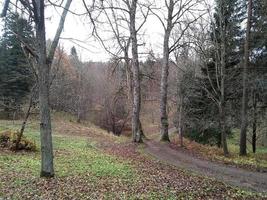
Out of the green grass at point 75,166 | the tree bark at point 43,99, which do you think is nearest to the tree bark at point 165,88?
the green grass at point 75,166

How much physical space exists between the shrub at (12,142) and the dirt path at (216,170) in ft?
21.0

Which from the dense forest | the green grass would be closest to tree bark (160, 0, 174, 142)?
the dense forest

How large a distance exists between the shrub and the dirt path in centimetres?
640

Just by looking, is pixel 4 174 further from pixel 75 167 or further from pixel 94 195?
pixel 94 195

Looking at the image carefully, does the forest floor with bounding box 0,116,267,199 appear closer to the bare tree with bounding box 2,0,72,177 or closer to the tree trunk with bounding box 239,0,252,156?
the bare tree with bounding box 2,0,72,177

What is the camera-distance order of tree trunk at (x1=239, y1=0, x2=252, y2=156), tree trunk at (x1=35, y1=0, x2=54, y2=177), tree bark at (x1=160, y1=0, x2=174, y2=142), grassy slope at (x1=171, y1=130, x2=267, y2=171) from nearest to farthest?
tree trunk at (x1=35, y1=0, x2=54, y2=177) < grassy slope at (x1=171, y1=130, x2=267, y2=171) < tree trunk at (x1=239, y1=0, x2=252, y2=156) < tree bark at (x1=160, y1=0, x2=174, y2=142)

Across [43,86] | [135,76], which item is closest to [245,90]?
[135,76]

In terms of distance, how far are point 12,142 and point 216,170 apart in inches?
446

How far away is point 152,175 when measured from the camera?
41.2 ft

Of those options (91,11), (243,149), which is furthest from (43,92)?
(243,149)

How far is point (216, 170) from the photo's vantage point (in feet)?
46.7

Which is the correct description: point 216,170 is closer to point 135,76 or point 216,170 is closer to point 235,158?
point 235,158

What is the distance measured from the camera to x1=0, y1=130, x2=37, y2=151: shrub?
792 inches

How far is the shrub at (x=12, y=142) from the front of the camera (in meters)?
20.1
